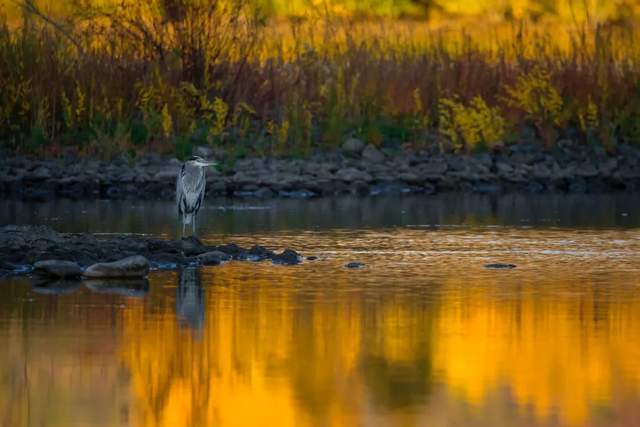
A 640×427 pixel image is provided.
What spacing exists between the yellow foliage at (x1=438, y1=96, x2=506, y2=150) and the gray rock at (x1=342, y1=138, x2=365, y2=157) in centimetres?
141

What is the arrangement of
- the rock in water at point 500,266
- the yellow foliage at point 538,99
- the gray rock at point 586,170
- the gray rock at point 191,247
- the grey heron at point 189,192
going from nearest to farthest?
the rock in water at point 500,266, the gray rock at point 191,247, the grey heron at point 189,192, the gray rock at point 586,170, the yellow foliage at point 538,99

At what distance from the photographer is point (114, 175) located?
25609mm

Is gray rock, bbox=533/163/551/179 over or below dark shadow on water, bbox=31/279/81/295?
over

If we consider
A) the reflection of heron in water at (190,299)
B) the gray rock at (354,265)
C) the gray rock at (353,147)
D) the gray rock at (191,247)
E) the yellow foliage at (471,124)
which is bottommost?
the reflection of heron in water at (190,299)

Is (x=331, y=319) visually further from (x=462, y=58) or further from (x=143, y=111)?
(x=462, y=58)

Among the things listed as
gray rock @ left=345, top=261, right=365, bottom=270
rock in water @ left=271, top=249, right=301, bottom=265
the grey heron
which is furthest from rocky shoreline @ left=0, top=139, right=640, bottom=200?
gray rock @ left=345, top=261, right=365, bottom=270

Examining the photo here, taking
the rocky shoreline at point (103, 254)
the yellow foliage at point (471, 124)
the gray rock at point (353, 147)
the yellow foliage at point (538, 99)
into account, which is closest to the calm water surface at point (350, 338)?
the rocky shoreline at point (103, 254)

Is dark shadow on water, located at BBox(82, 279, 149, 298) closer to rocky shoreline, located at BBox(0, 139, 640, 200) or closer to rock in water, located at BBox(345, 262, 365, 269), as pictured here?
rock in water, located at BBox(345, 262, 365, 269)

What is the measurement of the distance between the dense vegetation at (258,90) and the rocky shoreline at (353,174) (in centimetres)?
37

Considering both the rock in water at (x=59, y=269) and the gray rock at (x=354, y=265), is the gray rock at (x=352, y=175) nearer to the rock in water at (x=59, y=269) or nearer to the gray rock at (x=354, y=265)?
the gray rock at (x=354, y=265)

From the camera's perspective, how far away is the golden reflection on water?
29.3 feet

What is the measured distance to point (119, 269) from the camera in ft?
47.3

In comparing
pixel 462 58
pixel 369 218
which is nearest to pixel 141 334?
pixel 369 218

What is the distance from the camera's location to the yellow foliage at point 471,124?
27.8m
